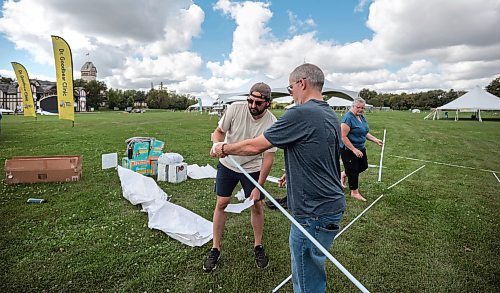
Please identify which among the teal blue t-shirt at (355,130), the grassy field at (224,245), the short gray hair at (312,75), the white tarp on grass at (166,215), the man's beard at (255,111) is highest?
the short gray hair at (312,75)

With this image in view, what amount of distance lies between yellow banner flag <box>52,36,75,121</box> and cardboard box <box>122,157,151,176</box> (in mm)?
9001

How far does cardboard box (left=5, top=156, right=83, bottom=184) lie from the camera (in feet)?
18.6

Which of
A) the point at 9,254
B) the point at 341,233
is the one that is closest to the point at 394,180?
the point at 341,233

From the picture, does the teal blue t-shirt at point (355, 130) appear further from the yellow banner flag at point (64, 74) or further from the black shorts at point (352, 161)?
the yellow banner flag at point (64, 74)

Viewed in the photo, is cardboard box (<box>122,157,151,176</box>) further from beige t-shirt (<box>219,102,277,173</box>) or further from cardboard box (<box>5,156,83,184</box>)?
beige t-shirt (<box>219,102,277,173</box>)

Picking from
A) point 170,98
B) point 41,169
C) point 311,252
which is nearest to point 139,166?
point 41,169

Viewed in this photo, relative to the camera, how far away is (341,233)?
13.1 feet

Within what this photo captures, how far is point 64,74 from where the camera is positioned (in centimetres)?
1287

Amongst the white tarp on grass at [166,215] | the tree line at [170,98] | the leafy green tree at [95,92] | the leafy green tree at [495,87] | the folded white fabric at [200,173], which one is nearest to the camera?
the white tarp on grass at [166,215]

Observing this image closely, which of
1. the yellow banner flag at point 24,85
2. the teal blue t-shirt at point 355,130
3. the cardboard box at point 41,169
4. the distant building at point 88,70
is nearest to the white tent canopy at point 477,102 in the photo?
the teal blue t-shirt at point 355,130

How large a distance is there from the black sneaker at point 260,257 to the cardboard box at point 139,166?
4004mm

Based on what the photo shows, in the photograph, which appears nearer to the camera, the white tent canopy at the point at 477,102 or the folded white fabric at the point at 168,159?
the folded white fabric at the point at 168,159

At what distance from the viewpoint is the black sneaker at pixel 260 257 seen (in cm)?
313

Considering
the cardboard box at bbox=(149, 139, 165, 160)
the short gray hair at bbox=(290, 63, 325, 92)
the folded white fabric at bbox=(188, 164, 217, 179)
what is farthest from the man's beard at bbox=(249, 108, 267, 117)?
the cardboard box at bbox=(149, 139, 165, 160)
